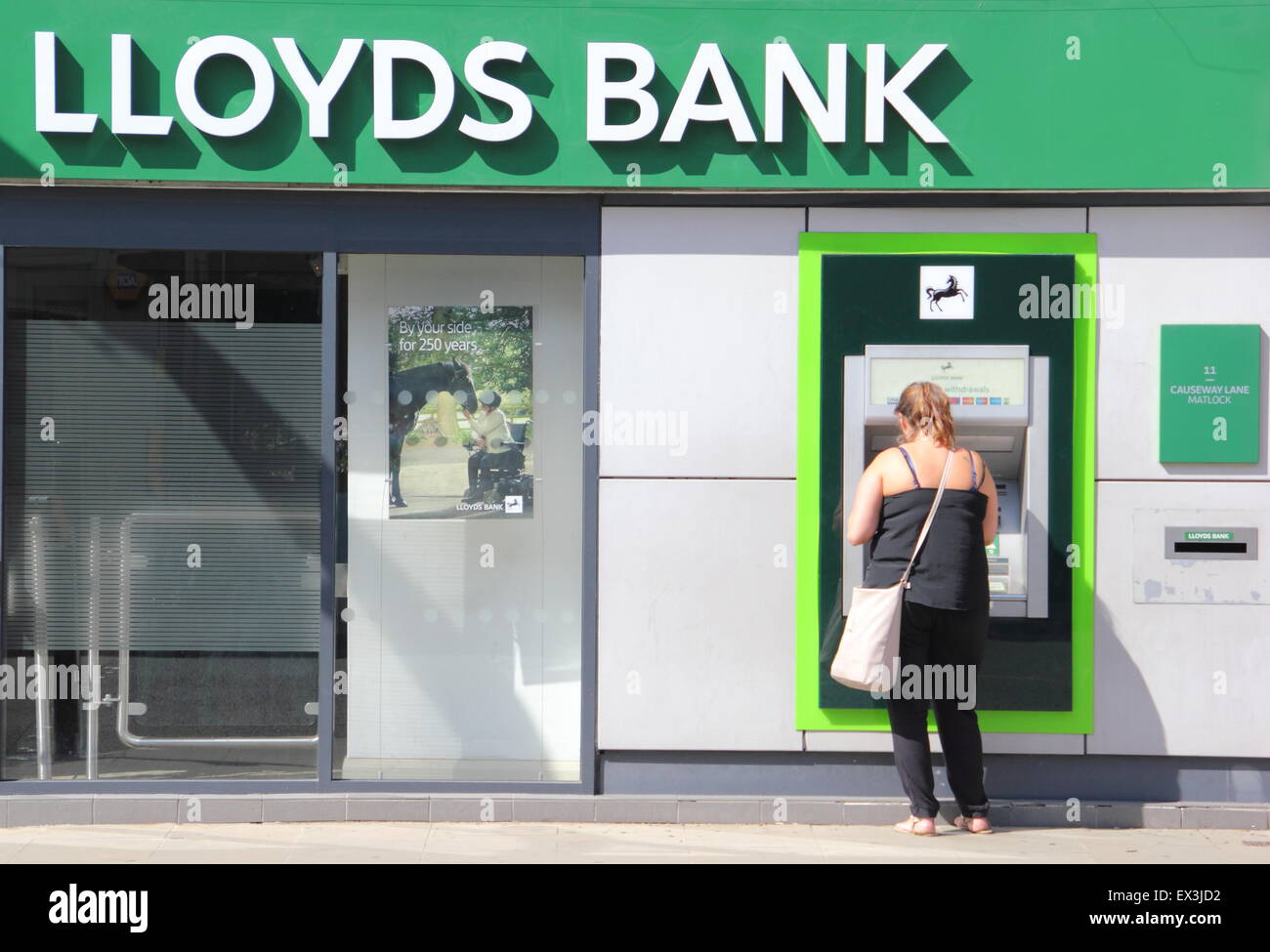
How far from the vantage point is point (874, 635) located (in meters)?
5.57

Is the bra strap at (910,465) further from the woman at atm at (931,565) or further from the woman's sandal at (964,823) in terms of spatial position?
the woman's sandal at (964,823)

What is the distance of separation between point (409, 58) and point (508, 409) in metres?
1.55

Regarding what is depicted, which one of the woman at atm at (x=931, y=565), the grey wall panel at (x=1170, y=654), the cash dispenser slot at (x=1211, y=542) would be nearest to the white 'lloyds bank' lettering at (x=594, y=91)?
the woman at atm at (x=931, y=565)

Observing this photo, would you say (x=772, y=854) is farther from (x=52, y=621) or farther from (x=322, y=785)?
(x=52, y=621)

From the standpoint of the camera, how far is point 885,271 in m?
6.04

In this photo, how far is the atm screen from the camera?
19.6 ft

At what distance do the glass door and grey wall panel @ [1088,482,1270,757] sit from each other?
7.47 feet

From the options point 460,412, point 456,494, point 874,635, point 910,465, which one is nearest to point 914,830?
point 874,635

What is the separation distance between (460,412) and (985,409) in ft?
7.47

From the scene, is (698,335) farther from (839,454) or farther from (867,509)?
(867,509)

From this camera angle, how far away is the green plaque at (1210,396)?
19.7 feet

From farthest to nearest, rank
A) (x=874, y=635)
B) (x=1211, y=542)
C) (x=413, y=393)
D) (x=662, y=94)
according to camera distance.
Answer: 1. (x=413, y=393)
2. (x=1211, y=542)
3. (x=662, y=94)
4. (x=874, y=635)

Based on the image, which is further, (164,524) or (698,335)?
(164,524)

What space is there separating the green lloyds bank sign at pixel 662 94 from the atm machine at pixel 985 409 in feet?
2.37
